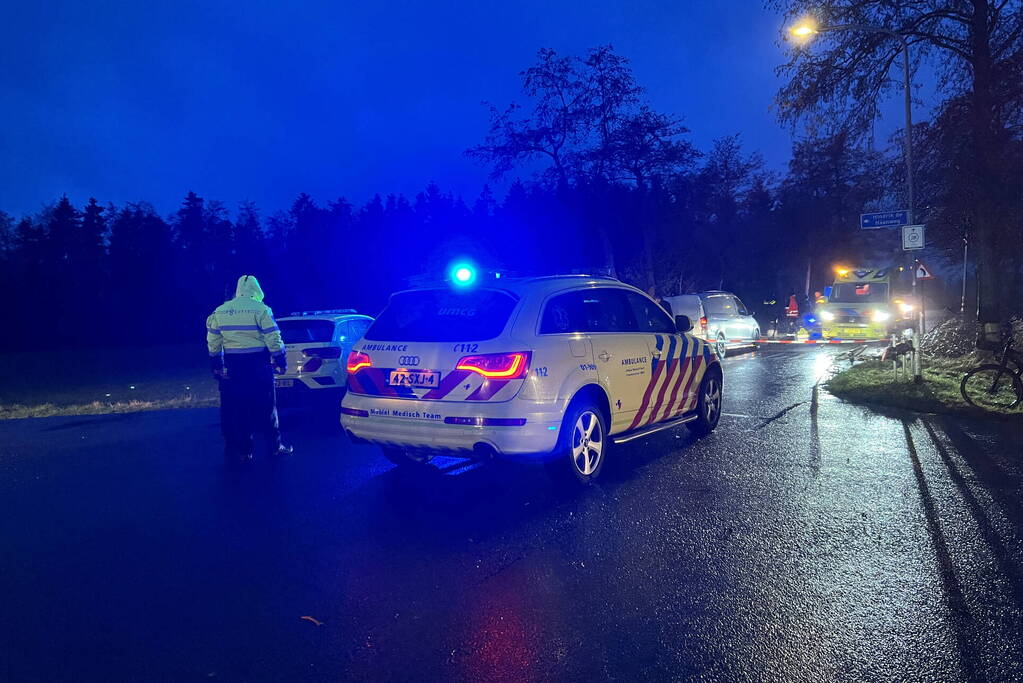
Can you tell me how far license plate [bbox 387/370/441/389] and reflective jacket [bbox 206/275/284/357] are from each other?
2.20 m

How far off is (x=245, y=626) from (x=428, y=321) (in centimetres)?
295

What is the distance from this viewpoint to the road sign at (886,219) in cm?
1162

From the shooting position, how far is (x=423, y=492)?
6.01 meters

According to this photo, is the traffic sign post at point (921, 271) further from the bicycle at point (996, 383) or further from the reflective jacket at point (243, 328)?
the reflective jacket at point (243, 328)

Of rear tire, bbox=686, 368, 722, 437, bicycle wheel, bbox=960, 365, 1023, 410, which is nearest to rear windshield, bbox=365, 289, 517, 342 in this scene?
rear tire, bbox=686, 368, 722, 437

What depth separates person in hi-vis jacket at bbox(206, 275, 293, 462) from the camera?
7422 millimetres

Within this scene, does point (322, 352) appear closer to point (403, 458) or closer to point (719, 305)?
point (403, 458)

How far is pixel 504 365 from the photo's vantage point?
5426mm

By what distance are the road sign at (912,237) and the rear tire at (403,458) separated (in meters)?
8.75

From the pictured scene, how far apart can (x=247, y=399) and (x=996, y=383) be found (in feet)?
29.9

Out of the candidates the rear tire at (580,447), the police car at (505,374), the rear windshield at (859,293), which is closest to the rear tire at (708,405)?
the police car at (505,374)

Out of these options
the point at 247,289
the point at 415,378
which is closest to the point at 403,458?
the point at 415,378

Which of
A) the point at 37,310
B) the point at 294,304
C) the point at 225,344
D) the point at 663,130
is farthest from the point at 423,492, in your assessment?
the point at 37,310

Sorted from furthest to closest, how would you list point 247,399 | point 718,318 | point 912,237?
point 718,318, point 912,237, point 247,399
